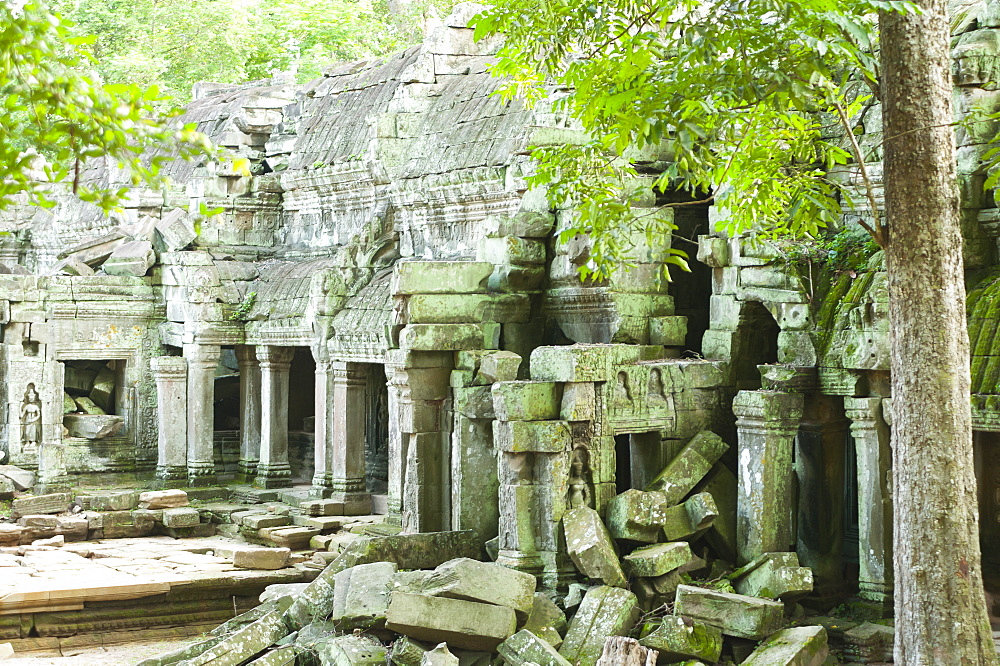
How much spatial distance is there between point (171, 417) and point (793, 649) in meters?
13.4

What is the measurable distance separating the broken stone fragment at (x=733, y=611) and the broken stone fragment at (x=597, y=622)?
402mm

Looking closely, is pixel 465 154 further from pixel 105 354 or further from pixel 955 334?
pixel 955 334

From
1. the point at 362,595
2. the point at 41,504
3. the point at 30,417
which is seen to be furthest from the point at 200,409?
the point at 362,595

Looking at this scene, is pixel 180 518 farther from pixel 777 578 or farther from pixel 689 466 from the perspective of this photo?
pixel 777 578

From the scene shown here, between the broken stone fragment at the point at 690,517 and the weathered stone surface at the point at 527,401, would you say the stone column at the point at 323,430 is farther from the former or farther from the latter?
the broken stone fragment at the point at 690,517

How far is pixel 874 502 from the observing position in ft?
37.6

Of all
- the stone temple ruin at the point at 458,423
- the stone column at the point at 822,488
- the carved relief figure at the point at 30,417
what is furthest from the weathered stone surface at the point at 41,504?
the stone column at the point at 822,488

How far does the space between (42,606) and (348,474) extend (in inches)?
209

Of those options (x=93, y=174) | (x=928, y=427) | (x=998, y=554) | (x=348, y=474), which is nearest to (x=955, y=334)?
(x=928, y=427)

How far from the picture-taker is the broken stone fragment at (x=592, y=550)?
11.1 metres

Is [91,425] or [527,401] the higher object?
[527,401]

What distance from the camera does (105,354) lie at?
21422mm

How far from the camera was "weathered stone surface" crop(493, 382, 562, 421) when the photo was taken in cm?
1168

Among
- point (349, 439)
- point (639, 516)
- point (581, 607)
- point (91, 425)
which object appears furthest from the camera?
point (91, 425)
